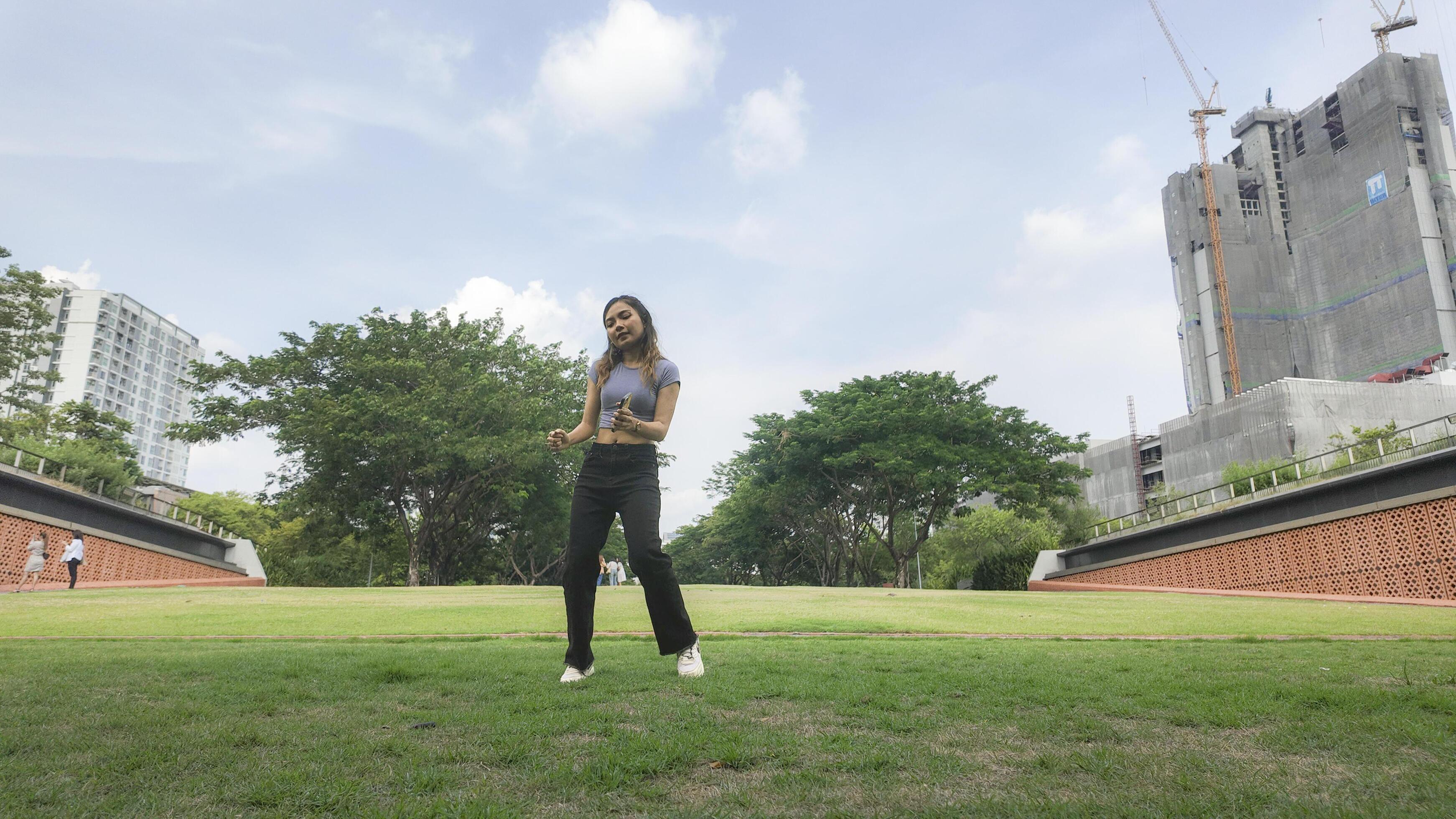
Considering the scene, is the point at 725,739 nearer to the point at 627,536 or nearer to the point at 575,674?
the point at 575,674

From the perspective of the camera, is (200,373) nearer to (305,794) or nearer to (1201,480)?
(305,794)

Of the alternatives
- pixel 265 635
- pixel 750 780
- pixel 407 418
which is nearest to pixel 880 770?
pixel 750 780

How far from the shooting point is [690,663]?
4.94 m

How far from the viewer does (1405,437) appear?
22453 mm

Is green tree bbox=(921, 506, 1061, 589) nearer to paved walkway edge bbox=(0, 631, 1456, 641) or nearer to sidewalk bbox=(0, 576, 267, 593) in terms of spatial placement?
sidewalk bbox=(0, 576, 267, 593)

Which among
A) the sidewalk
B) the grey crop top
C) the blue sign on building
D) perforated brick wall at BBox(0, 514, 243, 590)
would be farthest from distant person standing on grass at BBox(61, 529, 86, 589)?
the blue sign on building

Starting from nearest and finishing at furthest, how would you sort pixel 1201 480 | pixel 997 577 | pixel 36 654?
1. pixel 36 654
2. pixel 997 577
3. pixel 1201 480

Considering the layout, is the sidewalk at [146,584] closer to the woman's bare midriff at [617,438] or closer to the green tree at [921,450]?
the woman's bare midriff at [617,438]

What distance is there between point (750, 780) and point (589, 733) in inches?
35.8

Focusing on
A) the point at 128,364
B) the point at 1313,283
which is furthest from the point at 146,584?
the point at 128,364

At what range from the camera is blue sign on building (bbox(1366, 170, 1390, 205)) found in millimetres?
69062

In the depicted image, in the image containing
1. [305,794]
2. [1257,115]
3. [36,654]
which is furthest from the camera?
[1257,115]

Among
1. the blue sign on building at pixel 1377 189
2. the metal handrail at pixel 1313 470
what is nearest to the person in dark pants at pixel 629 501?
the metal handrail at pixel 1313 470

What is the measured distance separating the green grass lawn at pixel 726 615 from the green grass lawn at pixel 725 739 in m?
4.62
